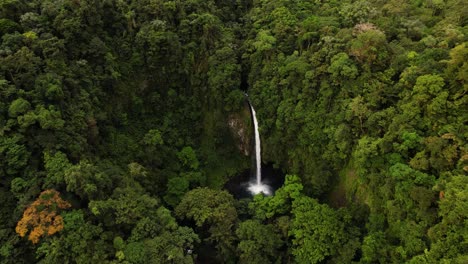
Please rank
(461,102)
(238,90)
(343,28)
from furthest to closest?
1. (238,90)
2. (343,28)
3. (461,102)

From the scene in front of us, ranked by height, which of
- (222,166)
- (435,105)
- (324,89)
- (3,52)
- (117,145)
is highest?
(3,52)

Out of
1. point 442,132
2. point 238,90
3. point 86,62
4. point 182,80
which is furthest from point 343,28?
point 86,62

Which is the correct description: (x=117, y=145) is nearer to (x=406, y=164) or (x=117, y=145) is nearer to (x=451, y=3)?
(x=406, y=164)

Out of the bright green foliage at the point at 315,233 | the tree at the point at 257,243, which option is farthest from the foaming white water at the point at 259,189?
the bright green foliage at the point at 315,233

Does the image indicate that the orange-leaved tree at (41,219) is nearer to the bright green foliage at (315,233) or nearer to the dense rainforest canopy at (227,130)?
the dense rainforest canopy at (227,130)

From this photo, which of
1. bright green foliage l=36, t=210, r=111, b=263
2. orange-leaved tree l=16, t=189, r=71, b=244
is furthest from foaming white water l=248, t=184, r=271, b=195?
orange-leaved tree l=16, t=189, r=71, b=244

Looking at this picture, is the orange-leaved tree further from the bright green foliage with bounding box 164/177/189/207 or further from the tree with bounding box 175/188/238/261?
the bright green foliage with bounding box 164/177/189/207
